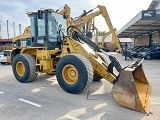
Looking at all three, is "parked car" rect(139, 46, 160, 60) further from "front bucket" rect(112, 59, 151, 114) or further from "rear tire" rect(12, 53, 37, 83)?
"front bucket" rect(112, 59, 151, 114)

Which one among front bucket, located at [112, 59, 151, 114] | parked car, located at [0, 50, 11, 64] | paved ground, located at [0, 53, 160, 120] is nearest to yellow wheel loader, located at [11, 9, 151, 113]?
front bucket, located at [112, 59, 151, 114]

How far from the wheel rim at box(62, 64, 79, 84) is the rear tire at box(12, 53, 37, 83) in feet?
6.06

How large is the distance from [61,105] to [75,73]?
4.05 ft

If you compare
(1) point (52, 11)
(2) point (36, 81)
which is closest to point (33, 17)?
(1) point (52, 11)

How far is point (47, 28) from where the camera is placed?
22.7 feet

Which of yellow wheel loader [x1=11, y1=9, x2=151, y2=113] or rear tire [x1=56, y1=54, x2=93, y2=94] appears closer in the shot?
yellow wheel loader [x1=11, y1=9, x2=151, y2=113]

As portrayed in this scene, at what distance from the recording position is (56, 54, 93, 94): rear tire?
5.36 m

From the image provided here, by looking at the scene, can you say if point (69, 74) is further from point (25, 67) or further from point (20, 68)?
point (20, 68)

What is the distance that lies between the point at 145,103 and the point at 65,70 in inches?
105

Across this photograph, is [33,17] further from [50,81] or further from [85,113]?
[85,113]

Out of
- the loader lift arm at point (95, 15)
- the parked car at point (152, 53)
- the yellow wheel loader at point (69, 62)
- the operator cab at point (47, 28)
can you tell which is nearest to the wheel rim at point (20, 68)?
the yellow wheel loader at point (69, 62)

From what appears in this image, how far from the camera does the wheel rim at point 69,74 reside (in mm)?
5753

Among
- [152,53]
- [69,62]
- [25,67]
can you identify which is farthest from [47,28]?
[152,53]

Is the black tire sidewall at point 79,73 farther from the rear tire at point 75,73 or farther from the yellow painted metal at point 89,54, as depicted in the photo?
the yellow painted metal at point 89,54
